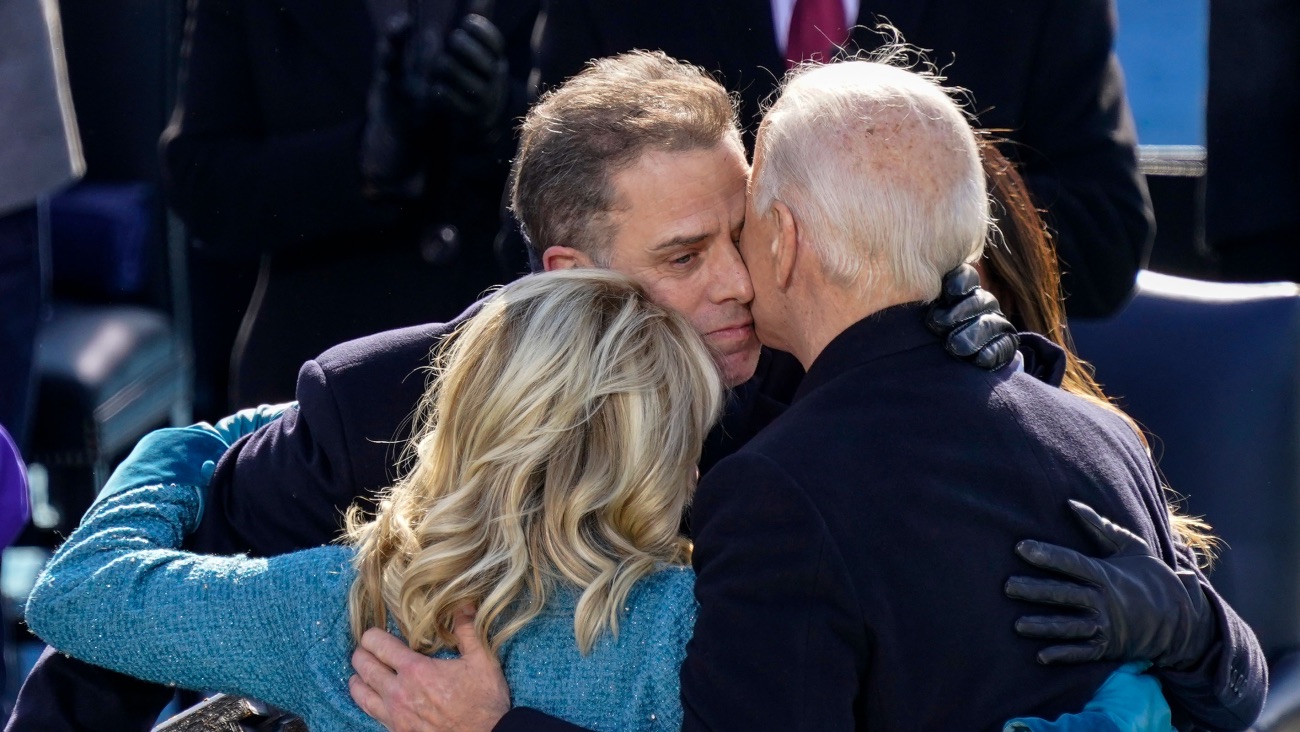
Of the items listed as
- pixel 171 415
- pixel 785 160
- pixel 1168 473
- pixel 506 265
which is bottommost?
pixel 171 415

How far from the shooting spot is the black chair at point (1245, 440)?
2.38 metres

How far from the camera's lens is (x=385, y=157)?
2.88 m

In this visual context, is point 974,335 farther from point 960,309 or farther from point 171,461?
point 171,461

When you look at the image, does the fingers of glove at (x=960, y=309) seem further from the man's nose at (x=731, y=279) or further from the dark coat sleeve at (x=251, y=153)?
the dark coat sleeve at (x=251, y=153)

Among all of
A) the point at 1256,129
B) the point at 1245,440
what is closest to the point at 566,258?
the point at 1245,440

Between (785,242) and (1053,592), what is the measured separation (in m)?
0.48

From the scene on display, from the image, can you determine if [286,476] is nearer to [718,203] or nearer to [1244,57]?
[718,203]

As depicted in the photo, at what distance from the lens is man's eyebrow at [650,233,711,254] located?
6.86 feet

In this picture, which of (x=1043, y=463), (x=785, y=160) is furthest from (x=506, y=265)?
(x=1043, y=463)

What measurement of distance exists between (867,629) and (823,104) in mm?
596

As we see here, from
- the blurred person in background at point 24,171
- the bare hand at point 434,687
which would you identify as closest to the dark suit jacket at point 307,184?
the blurred person in background at point 24,171

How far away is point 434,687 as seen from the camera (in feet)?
5.46

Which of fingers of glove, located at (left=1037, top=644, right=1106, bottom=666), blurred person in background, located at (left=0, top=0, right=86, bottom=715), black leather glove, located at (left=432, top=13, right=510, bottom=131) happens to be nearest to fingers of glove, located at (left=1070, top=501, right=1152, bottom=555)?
fingers of glove, located at (left=1037, top=644, right=1106, bottom=666)

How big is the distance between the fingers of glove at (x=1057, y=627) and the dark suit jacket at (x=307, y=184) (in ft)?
5.41
